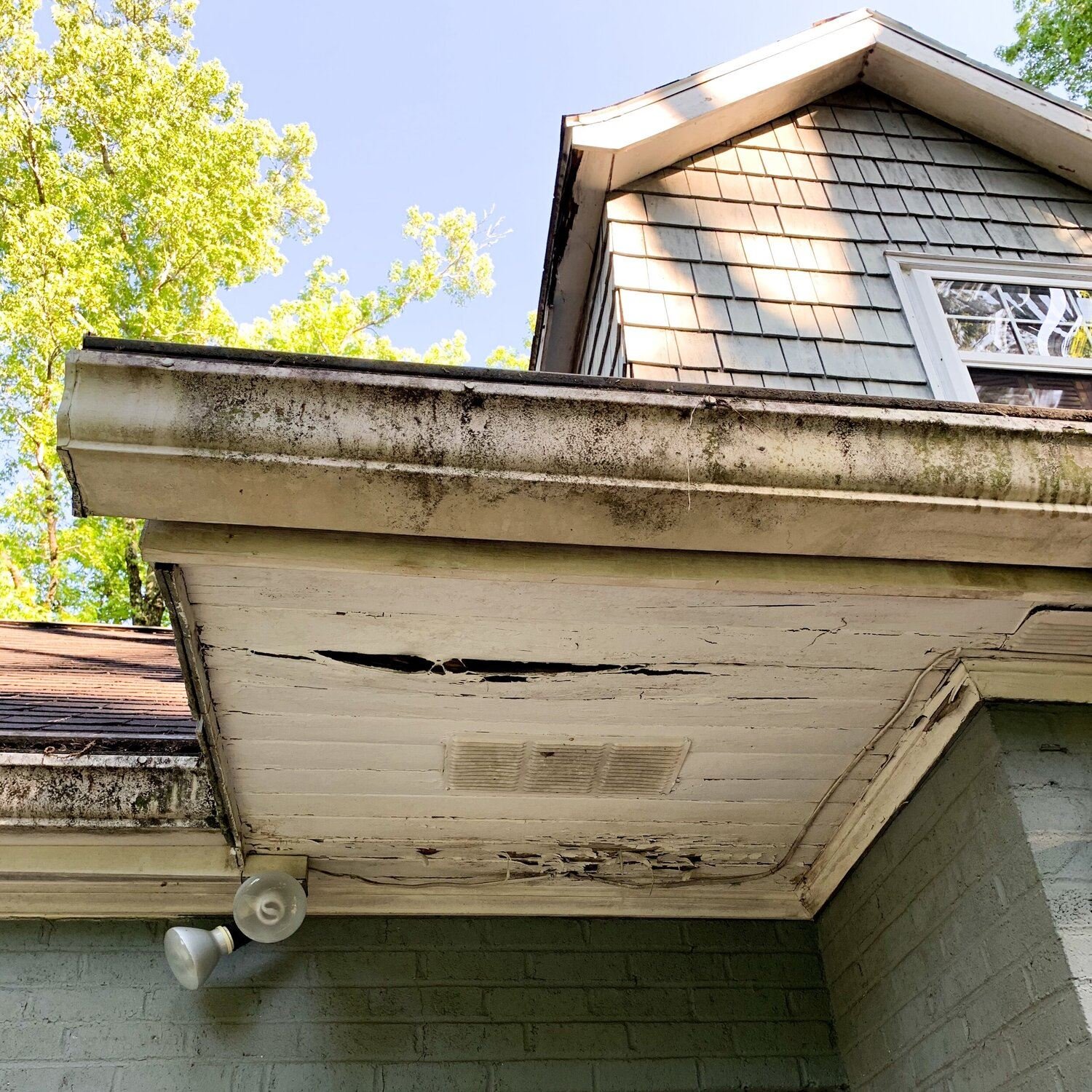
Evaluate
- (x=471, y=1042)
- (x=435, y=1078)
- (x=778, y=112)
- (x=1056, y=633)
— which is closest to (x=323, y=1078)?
(x=435, y=1078)

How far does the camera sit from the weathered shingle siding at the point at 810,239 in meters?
3.80

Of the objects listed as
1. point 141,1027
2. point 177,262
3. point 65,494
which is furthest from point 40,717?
point 177,262

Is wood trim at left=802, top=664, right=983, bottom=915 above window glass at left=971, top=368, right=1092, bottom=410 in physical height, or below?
below

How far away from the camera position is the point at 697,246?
408 cm

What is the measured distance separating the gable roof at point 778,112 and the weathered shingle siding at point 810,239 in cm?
8

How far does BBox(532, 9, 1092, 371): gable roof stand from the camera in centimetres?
417

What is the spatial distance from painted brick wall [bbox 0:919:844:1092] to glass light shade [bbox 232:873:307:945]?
0.23 metres

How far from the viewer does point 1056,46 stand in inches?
527

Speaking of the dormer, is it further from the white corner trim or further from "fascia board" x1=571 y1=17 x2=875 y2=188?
the white corner trim

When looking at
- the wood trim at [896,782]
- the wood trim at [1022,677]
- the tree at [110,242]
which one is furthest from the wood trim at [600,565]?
the tree at [110,242]

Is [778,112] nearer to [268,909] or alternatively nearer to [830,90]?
[830,90]

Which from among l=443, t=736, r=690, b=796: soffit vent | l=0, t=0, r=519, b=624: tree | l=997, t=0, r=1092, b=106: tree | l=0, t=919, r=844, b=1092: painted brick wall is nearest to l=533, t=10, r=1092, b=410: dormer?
l=443, t=736, r=690, b=796: soffit vent

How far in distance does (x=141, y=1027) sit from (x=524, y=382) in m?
2.14

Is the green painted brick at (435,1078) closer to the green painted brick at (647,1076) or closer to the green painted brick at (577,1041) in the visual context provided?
the green painted brick at (577,1041)
